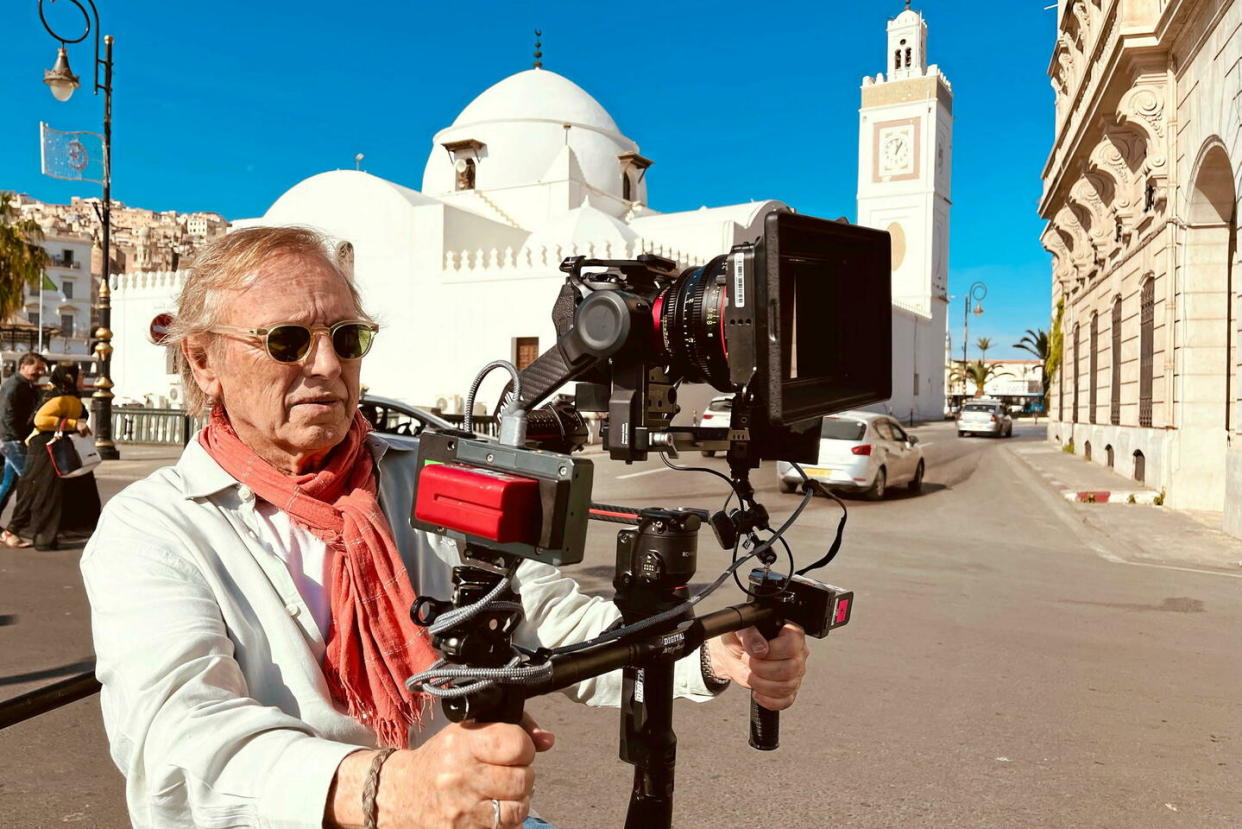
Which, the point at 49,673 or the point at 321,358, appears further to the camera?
the point at 49,673

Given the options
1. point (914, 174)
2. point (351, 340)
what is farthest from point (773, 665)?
point (914, 174)

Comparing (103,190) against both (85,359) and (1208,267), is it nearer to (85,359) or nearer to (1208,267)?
(1208,267)

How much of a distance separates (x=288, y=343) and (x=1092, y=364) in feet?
72.5

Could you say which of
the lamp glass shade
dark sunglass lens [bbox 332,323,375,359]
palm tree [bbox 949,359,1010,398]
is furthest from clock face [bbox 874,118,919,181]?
dark sunglass lens [bbox 332,323,375,359]

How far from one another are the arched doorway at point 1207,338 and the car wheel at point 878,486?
383 cm

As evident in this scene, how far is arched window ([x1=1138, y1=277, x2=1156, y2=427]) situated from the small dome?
1263 inches

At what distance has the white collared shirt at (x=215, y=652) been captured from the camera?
1189mm

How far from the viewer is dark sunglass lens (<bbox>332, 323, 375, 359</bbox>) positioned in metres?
1.70

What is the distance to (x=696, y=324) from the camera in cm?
168

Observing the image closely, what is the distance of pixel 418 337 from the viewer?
31.8m

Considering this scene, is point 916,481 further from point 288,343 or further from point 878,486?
point 288,343

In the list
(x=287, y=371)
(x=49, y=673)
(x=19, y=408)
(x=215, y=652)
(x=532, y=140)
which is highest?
(x=532, y=140)

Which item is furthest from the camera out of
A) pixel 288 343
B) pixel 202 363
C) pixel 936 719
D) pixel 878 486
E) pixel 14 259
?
pixel 14 259

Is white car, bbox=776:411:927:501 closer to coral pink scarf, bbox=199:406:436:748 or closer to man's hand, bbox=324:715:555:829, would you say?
coral pink scarf, bbox=199:406:436:748
